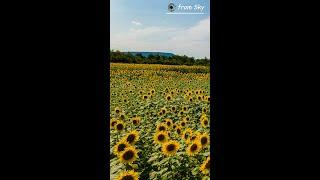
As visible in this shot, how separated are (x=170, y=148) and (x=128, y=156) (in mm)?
276

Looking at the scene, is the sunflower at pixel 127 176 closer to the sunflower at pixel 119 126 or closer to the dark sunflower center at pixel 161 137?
the dark sunflower center at pixel 161 137

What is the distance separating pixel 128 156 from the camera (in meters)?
2.28

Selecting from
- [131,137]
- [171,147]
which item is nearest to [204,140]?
[171,147]

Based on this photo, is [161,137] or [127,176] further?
[161,137]

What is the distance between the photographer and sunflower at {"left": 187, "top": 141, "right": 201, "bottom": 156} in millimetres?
2316

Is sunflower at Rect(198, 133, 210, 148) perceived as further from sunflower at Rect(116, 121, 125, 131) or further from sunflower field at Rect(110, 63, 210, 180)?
sunflower at Rect(116, 121, 125, 131)

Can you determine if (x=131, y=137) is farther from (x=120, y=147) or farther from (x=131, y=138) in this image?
(x=120, y=147)

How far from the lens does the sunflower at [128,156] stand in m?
2.26

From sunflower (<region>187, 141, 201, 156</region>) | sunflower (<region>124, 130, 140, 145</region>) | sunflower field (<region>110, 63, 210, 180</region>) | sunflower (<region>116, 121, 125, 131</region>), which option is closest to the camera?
sunflower field (<region>110, 63, 210, 180</region>)

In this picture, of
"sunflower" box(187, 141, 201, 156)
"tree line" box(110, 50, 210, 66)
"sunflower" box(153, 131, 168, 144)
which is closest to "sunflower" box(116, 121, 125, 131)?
"sunflower" box(153, 131, 168, 144)

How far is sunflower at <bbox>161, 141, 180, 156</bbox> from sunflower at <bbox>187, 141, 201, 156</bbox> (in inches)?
3.5
